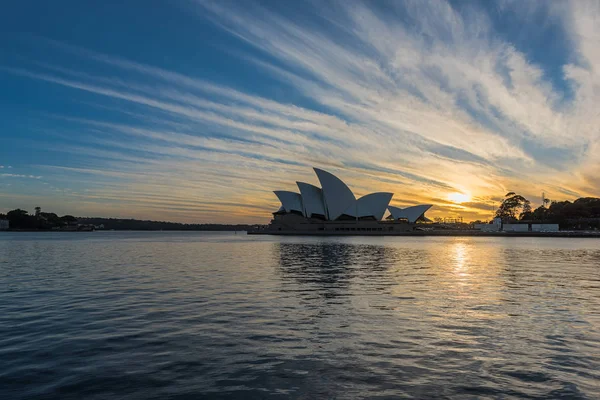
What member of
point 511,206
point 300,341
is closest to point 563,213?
point 511,206

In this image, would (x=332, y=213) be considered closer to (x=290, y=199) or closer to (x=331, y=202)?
(x=331, y=202)

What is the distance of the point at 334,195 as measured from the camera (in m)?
110

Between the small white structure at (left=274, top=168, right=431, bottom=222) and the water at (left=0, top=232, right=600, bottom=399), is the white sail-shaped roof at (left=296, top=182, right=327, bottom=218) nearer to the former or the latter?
the small white structure at (left=274, top=168, right=431, bottom=222)

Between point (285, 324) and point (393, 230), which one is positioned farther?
point (393, 230)

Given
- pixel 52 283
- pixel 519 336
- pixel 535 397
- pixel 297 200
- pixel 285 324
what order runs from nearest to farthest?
pixel 535 397 → pixel 519 336 → pixel 285 324 → pixel 52 283 → pixel 297 200

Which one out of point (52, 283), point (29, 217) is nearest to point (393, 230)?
point (52, 283)

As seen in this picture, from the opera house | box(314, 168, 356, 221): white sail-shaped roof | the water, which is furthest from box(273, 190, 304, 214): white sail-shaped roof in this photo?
the water

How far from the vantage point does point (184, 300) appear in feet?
45.1

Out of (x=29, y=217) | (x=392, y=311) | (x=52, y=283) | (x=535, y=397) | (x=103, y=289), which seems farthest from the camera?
(x=29, y=217)

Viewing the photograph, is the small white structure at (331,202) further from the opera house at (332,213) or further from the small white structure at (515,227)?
the small white structure at (515,227)

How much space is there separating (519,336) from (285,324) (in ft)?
16.8

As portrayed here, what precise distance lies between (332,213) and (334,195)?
6839 mm

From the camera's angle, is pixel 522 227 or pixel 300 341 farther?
pixel 522 227

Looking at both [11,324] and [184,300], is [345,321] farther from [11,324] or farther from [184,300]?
[11,324]
